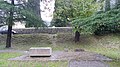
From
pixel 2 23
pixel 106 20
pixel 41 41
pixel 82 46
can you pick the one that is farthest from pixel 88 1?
pixel 106 20

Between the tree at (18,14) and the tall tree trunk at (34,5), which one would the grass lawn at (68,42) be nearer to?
the tree at (18,14)

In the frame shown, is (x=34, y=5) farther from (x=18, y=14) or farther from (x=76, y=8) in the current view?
(x=76, y=8)

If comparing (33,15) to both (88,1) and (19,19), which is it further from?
(88,1)

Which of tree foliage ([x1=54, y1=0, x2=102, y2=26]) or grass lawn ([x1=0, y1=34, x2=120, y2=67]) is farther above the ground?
tree foliage ([x1=54, y1=0, x2=102, y2=26])

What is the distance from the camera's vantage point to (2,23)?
16.4m

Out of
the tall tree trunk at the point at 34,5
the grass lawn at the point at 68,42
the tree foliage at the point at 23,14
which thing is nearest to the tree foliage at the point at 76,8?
the grass lawn at the point at 68,42

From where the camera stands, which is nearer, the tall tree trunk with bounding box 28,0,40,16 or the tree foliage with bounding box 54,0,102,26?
the tall tree trunk with bounding box 28,0,40,16

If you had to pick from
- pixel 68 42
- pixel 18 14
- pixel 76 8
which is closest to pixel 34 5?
pixel 18 14

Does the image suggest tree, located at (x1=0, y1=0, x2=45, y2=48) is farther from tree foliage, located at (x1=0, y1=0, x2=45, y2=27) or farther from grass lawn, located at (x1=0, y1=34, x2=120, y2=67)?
grass lawn, located at (x1=0, y1=34, x2=120, y2=67)

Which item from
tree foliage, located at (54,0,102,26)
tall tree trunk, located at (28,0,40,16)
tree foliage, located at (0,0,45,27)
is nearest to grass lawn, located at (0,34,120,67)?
tree foliage, located at (54,0,102,26)

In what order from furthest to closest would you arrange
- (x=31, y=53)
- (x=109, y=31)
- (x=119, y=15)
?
(x=109, y=31)
(x=31, y=53)
(x=119, y=15)

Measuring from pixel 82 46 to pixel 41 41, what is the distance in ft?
11.8

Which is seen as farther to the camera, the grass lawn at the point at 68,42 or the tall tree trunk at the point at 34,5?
the grass lawn at the point at 68,42

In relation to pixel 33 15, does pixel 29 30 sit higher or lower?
lower
